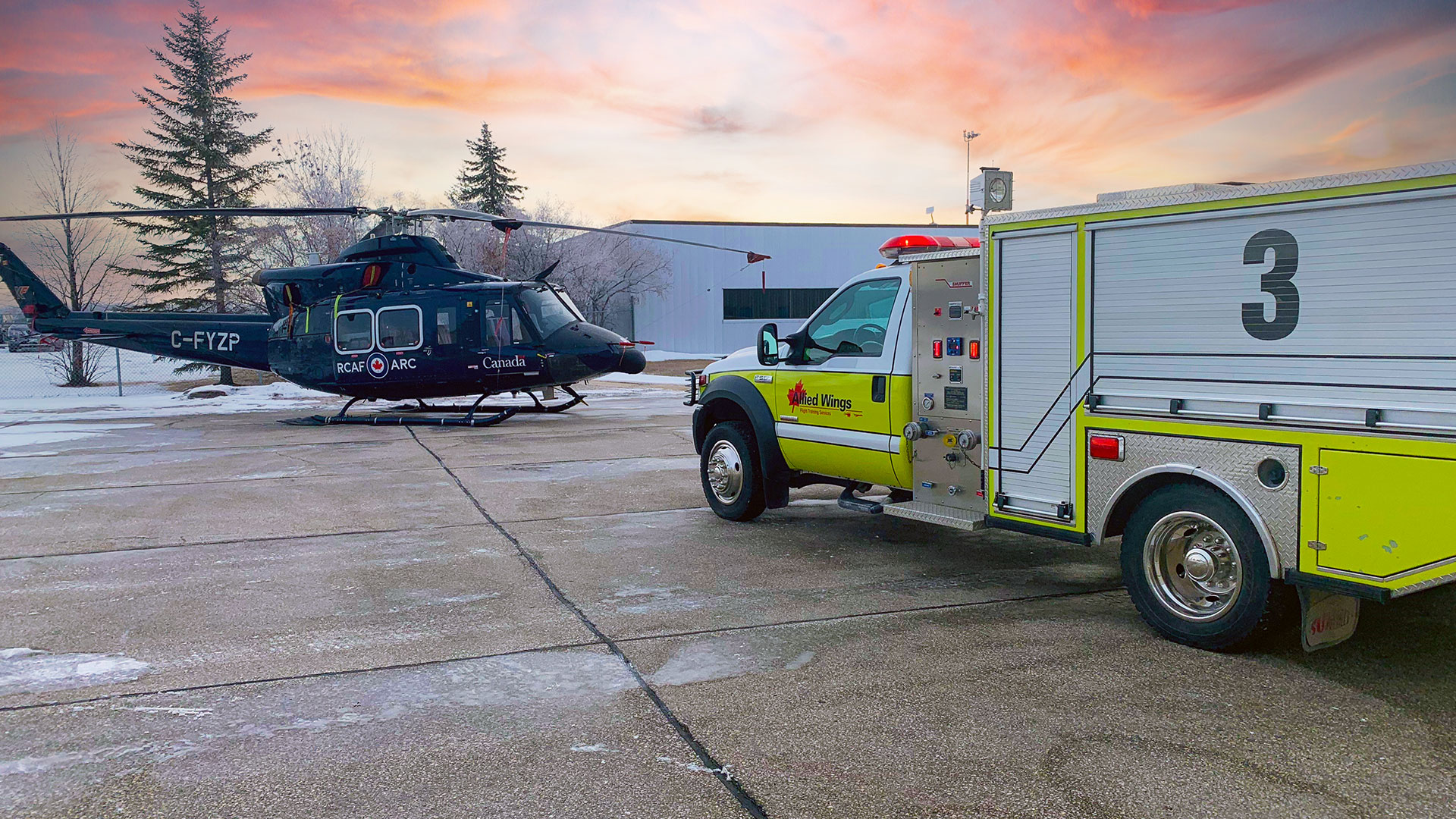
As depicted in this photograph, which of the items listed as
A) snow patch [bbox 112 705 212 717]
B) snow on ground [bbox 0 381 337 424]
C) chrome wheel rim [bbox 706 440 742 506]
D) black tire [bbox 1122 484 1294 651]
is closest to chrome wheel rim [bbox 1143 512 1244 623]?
black tire [bbox 1122 484 1294 651]

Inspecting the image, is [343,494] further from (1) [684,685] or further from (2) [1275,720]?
(2) [1275,720]

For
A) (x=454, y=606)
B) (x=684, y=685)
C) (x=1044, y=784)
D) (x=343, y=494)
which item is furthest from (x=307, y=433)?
(x=1044, y=784)

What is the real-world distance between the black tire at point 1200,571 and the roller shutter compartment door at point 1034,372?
0.53 metres

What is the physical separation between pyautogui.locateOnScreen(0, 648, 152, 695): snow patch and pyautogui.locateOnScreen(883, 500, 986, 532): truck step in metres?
4.54

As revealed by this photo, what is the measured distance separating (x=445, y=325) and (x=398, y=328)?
92 centimetres

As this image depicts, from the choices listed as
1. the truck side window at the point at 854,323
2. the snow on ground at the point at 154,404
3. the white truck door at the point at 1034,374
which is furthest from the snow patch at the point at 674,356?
the white truck door at the point at 1034,374

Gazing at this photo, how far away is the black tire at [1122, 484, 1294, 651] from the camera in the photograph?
4695 millimetres

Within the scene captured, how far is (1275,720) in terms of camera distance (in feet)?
13.4

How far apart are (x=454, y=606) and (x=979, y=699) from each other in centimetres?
326

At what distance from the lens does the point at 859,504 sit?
281 inches

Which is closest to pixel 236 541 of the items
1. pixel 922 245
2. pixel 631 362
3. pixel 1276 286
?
pixel 922 245

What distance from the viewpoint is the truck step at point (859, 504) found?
6.96m

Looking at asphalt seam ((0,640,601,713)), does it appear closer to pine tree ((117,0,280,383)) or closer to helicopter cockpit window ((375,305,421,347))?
helicopter cockpit window ((375,305,421,347))

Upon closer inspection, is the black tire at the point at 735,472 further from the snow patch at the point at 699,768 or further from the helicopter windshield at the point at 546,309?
the helicopter windshield at the point at 546,309
